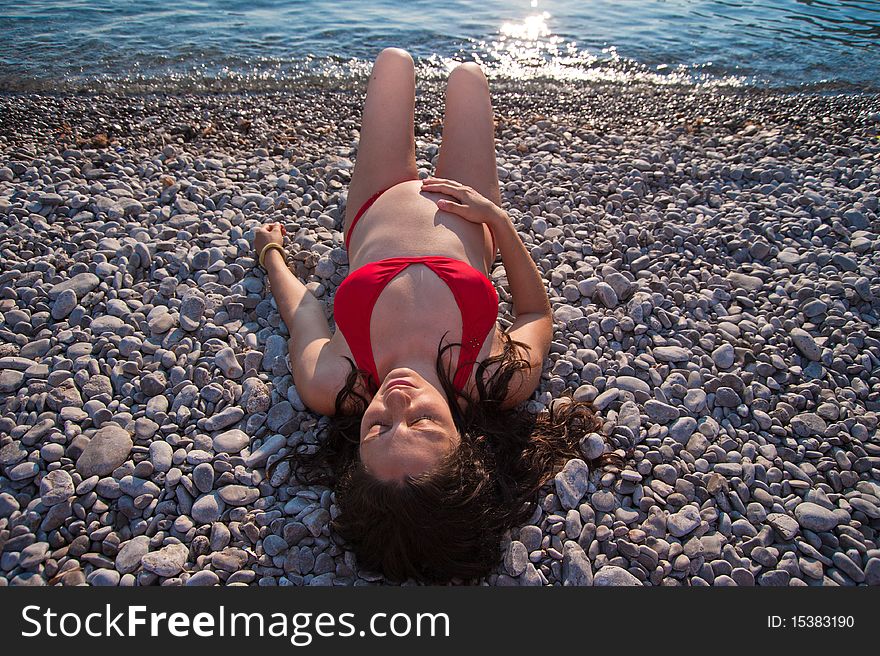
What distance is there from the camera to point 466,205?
333 centimetres

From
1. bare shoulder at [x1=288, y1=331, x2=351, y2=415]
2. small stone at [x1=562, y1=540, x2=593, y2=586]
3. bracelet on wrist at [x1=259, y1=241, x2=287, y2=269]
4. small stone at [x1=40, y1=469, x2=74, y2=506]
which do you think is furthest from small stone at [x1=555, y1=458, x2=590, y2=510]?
bracelet on wrist at [x1=259, y1=241, x2=287, y2=269]

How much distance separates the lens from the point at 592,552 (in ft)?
8.39

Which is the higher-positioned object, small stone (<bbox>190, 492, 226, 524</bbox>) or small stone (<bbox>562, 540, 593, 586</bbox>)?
small stone (<bbox>190, 492, 226, 524</bbox>)

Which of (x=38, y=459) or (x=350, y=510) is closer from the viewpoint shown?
(x=350, y=510)

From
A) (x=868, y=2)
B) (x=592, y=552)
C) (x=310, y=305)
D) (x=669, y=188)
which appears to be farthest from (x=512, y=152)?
(x=868, y=2)

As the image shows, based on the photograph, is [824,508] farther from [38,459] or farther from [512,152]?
[512,152]

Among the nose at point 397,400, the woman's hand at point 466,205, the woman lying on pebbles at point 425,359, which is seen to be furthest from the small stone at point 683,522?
the woman's hand at point 466,205

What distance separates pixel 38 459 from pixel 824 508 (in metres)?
3.47

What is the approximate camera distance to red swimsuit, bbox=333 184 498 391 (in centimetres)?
285

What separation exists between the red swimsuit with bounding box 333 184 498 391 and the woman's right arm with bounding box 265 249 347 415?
0.14 m

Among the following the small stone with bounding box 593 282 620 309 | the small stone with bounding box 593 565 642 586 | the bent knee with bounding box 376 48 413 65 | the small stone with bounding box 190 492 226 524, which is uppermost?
the bent knee with bounding box 376 48 413 65

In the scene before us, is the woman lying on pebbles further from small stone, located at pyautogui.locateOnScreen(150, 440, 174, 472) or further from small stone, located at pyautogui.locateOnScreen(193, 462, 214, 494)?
small stone, located at pyautogui.locateOnScreen(150, 440, 174, 472)

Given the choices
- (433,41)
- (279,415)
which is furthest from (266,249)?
(433,41)

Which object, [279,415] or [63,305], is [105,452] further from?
[63,305]
